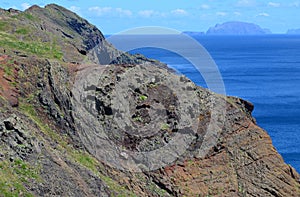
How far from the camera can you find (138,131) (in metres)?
37.3

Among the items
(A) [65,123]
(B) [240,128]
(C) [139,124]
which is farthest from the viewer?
(B) [240,128]

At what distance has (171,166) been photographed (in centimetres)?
3666

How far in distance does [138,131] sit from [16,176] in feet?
41.3

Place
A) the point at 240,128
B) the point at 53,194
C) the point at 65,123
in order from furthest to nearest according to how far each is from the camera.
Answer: the point at 240,128 → the point at 65,123 → the point at 53,194

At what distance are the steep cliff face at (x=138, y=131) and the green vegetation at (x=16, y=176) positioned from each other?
2624 mm

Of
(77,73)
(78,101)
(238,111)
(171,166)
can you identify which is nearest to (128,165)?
(171,166)

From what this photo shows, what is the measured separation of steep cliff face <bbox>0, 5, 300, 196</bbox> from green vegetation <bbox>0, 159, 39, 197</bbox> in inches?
103

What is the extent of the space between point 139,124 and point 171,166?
4016 mm

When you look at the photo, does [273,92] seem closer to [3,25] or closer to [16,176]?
[3,25]

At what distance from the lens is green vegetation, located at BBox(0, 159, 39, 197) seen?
2501 cm

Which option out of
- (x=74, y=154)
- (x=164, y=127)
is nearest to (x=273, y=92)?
(x=164, y=127)

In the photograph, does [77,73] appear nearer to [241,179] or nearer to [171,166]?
[171,166]

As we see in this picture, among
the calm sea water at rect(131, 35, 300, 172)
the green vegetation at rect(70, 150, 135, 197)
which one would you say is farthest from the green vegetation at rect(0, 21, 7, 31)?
the calm sea water at rect(131, 35, 300, 172)

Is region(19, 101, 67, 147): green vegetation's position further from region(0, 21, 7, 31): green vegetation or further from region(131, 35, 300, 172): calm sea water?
region(131, 35, 300, 172): calm sea water
